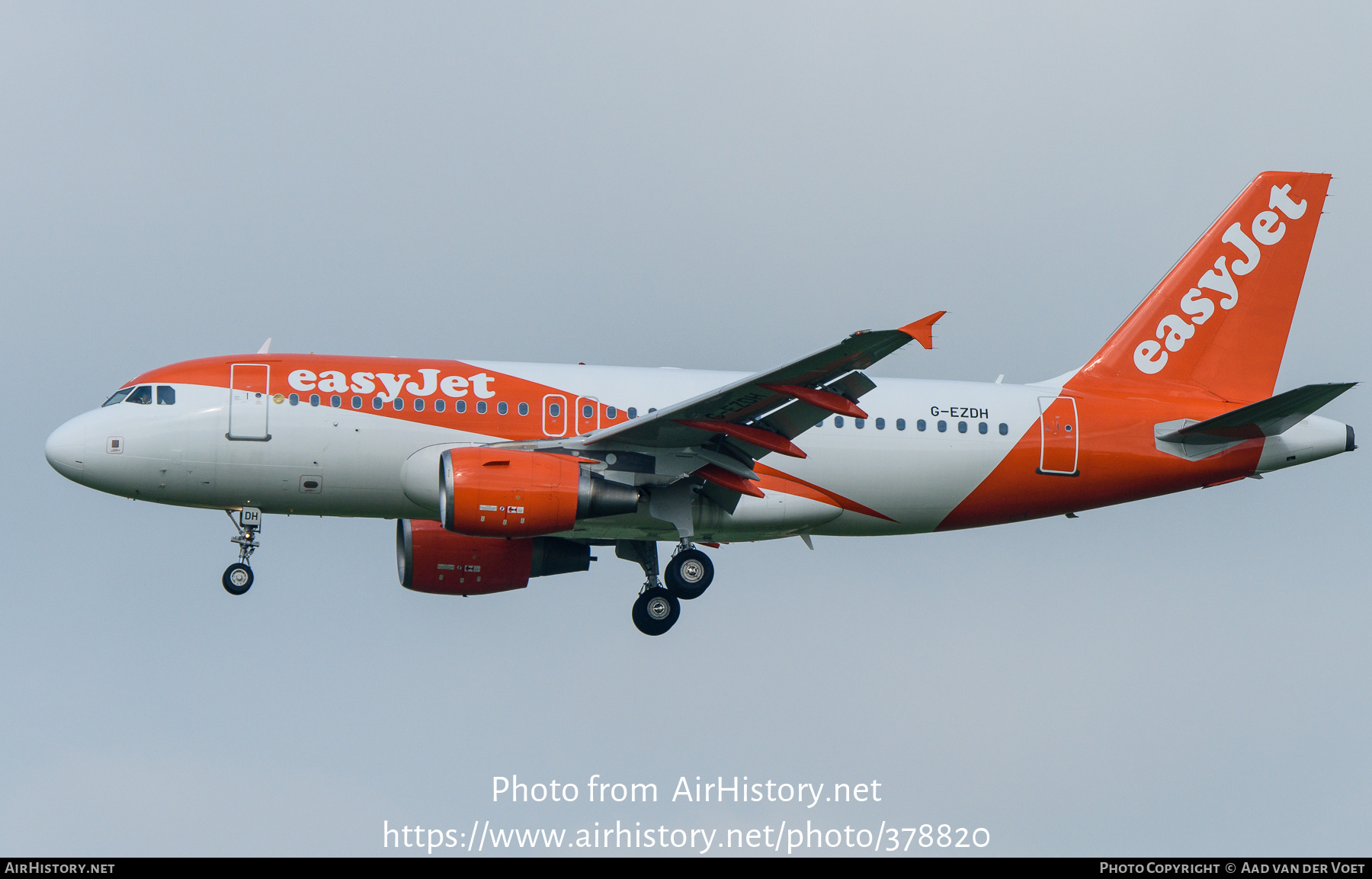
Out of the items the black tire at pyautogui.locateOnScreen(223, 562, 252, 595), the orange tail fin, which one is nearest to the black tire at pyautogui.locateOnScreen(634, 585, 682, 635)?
the black tire at pyautogui.locateOnScreen(223, 562, 252, 595)

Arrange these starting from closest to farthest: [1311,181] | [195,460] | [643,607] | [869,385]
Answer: [869,385], [195,460], [643,607], [1311,181]

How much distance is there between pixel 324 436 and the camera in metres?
27.8

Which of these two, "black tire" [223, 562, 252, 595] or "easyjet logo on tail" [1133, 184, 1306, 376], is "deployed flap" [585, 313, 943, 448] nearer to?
"black tire" [223, 562, 252, 595]

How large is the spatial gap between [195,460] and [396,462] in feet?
11.5

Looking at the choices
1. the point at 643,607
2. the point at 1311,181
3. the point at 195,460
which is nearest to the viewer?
Answer: the point at 195,460

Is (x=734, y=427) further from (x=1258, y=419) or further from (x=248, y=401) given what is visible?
(x=1258, y=419)

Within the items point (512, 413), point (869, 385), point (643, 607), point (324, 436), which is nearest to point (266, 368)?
point (324, 436)

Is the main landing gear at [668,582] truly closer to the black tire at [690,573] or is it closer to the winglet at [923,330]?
the black tire at [690,573]

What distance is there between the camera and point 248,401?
27.9 metres

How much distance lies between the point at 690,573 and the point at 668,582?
0.57 meters

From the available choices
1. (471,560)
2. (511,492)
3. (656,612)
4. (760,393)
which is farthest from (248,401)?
(760,393)

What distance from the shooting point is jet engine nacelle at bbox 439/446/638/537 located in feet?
86.4

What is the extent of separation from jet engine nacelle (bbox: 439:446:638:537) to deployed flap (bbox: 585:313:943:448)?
97cm

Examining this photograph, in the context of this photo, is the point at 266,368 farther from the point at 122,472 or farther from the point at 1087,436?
the point at 1087,436
